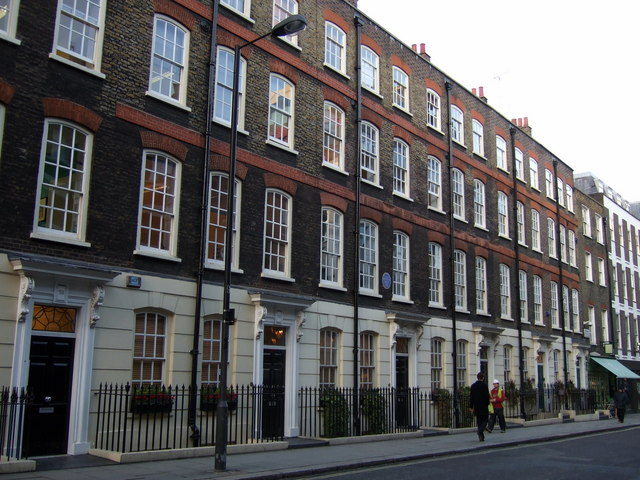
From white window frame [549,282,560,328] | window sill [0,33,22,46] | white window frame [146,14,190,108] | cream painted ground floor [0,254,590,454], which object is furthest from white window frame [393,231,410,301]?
white window frame [549,282,560,328]

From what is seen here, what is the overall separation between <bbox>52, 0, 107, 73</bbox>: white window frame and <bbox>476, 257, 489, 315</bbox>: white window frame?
676 inches

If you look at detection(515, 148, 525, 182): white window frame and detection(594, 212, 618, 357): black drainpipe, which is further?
detection(594, 212, 618, 357): black drainpipe

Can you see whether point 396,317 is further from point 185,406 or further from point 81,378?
point 81,378

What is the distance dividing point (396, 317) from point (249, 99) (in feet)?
26.1

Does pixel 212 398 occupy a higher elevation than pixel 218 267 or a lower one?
lower

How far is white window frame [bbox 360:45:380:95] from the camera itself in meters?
21.2

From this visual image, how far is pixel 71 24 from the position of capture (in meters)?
13.0

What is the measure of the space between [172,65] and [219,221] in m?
3.69

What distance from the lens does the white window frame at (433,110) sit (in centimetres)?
2433

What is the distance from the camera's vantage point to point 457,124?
85.5 ft

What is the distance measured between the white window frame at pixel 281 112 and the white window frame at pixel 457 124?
9472 millimetres

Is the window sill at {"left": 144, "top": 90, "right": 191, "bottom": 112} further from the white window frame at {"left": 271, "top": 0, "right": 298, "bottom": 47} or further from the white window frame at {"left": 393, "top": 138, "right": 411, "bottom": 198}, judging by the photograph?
the white window frame at {"left": 393, "top": 138, "right": 411, "bottom": 198}

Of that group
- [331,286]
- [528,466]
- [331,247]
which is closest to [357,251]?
[331,247]

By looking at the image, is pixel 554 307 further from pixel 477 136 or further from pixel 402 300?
pixel 402 300
